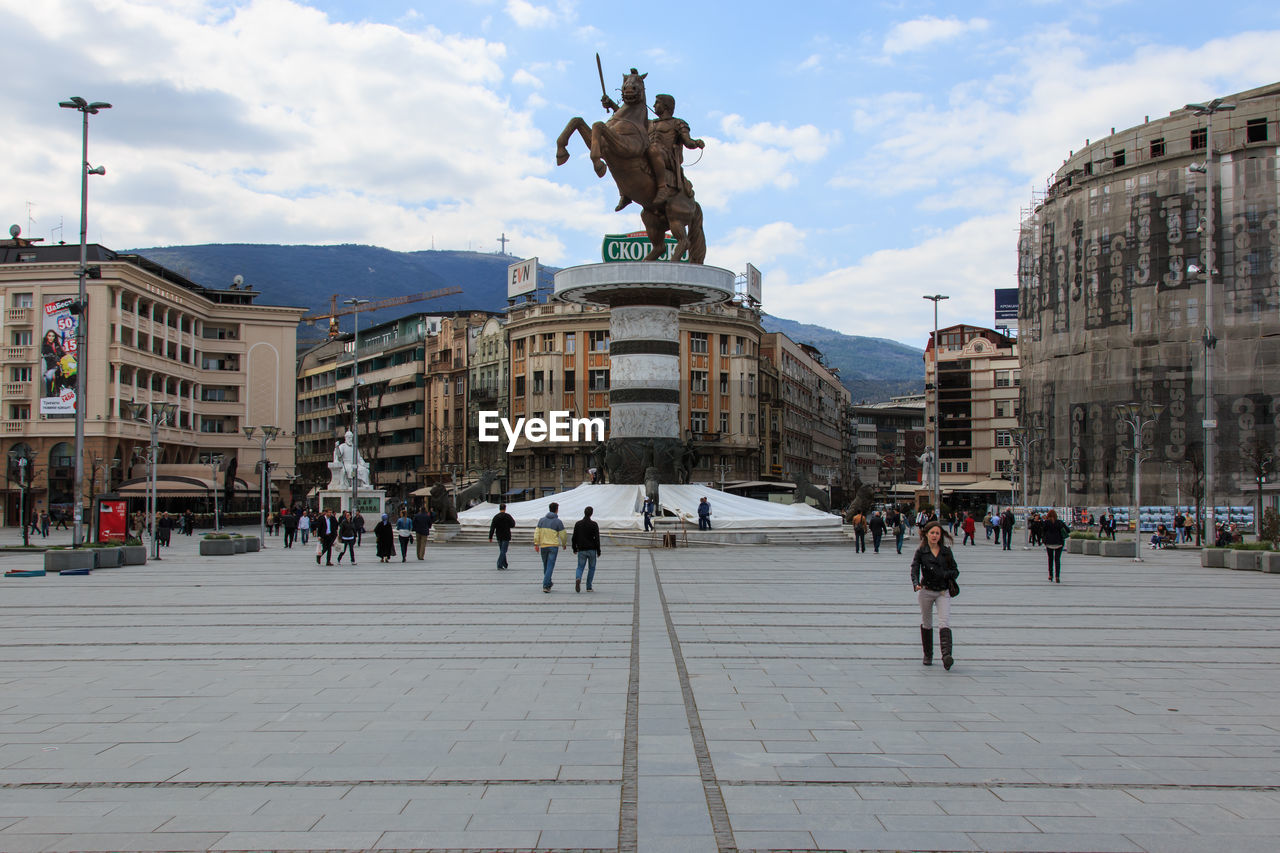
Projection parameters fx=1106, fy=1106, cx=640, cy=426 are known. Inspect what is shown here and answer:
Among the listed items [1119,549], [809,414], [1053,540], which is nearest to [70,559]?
[1053,540]

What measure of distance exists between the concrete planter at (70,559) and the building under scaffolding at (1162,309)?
40.3 m

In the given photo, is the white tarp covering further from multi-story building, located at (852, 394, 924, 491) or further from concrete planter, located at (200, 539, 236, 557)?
multi-story building, located at (852, 394, 924, 491)

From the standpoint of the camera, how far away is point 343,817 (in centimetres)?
646

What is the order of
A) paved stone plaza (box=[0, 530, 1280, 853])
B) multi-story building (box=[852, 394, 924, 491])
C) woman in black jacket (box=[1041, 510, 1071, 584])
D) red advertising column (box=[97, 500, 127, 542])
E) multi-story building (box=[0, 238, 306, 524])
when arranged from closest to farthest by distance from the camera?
paved stone plaza (box=[0, 530, 1280, 853]) → woman in black jacket (box=[1041, 510, 1071, 584]) → red advertising column (box=[97, 500, 127, 542]) → multi-story building (box=[0, 238, 306, 524]) → multi-story building (box=[852, 394, 924, 491])

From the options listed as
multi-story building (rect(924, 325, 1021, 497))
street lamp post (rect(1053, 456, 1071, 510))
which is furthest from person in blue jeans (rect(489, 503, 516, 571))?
multi-story building (rect(924, 325, 1021, 497))

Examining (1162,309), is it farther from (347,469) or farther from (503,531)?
(347,469)

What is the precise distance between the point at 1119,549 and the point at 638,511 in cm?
1642

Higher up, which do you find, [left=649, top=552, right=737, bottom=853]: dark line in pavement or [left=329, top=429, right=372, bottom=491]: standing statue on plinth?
[left=329, top=429, right=372, bottom=491]: standing statue on plinth

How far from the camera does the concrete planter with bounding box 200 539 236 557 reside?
115 ft

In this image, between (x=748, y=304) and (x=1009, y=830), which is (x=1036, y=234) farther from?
(x=1009, y=830)

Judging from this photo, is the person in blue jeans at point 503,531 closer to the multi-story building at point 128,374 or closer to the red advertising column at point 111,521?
the red advertising column at point 111,521

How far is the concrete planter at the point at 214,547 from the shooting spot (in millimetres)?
35188

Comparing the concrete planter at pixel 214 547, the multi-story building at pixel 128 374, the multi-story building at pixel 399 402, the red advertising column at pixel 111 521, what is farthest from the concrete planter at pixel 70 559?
the multi-story building at pixel 399 402

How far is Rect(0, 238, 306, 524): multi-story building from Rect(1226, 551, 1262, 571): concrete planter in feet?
168
